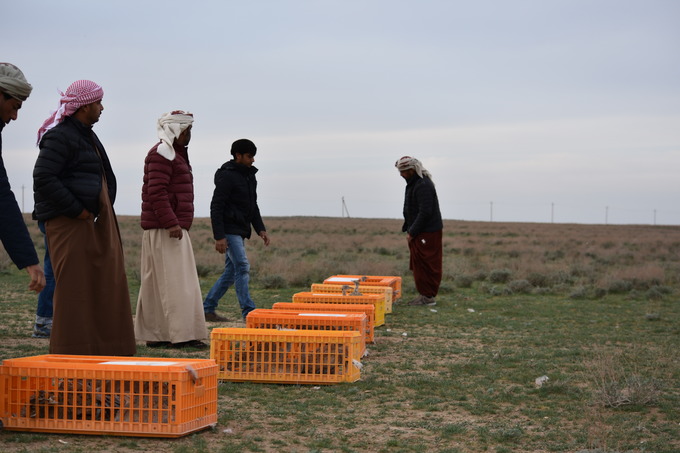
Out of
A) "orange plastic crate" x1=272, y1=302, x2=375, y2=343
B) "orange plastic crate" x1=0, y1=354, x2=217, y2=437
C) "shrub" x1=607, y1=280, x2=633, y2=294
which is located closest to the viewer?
"orange plastic crate" x1=0, y1=354, x2=217, y2=437

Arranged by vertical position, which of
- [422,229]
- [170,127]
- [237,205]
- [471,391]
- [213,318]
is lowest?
[471,391]

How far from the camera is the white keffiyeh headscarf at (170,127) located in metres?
7.86

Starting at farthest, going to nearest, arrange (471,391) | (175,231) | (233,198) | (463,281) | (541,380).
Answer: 1. (463,281)
2. (233,198)
3. (175,231)
4. (541,380)
5. (471,391)

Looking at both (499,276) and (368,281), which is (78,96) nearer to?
(368,281)

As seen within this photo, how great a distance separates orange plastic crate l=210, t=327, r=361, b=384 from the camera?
20.8ft

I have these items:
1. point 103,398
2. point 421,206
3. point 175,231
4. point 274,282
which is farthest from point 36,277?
point 274,282

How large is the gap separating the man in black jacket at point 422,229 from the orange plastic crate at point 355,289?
1.45m

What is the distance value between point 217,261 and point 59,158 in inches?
592

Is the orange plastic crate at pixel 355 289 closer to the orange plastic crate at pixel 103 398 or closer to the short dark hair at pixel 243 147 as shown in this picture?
the short dark hair at pixel 243 147

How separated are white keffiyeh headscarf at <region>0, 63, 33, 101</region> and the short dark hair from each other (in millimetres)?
4556

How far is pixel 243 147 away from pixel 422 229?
4.07 metres

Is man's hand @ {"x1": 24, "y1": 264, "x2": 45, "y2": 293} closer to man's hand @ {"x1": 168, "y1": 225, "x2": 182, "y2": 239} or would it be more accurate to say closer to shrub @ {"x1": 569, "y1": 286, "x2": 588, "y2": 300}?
man's hand @ {"x1": 168, "y1": 225, "x2": 182, "y2": 239}

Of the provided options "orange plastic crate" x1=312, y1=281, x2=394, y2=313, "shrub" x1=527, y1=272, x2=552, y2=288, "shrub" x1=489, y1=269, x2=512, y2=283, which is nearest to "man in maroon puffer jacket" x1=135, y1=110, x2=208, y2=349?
"orange plastic crate" x1=312, y1=281, x2=394, y2=313

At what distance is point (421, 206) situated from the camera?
496 inches
